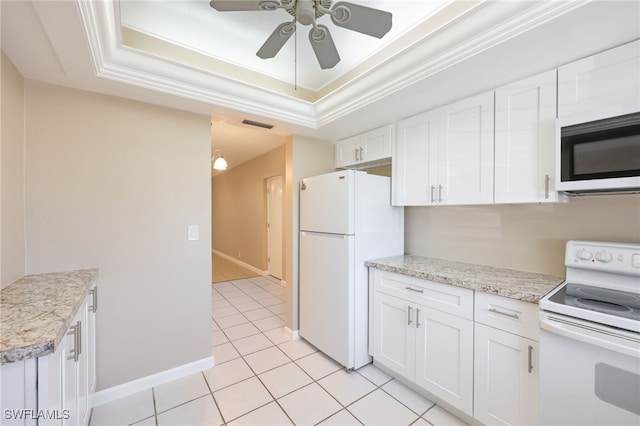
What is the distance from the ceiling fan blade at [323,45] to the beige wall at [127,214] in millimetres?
1232

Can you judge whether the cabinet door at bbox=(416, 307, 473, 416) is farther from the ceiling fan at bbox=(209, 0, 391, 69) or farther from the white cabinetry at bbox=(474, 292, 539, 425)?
the ceiling fan at bbox=(209, 0, 391, 69)

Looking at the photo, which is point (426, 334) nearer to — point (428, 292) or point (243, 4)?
point (428, 292)

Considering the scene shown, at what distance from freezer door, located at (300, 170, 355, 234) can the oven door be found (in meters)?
1.36

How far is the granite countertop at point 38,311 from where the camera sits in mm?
784

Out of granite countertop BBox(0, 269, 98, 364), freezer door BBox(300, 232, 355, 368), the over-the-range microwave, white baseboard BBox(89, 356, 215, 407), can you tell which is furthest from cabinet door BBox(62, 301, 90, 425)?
the over-the-range microwave

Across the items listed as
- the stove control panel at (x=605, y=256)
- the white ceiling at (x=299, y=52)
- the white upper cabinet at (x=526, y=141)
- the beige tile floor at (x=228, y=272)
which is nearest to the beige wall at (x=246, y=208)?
the beige tile floor at (x=228, y=272)

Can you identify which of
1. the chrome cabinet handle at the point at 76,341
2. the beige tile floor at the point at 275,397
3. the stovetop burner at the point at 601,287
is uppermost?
the stovetop burner at the point at 601,287

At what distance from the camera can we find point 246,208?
19.7ft

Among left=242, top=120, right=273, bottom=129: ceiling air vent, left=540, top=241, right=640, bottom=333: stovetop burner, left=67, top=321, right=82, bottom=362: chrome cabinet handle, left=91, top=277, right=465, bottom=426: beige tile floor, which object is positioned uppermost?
left=242, top=120, right=273, bottom=129: ceiling air vent

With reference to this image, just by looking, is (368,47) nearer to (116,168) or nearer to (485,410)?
(116,168)

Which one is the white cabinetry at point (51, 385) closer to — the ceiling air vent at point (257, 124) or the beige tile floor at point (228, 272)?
the ceiling air vent at point (257, 124)

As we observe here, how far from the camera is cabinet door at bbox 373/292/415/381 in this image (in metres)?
1.93

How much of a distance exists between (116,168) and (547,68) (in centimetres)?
290

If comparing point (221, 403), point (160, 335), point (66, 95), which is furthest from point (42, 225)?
point (221, 403)
